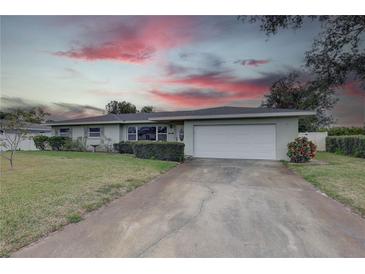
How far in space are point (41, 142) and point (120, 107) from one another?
891 inches

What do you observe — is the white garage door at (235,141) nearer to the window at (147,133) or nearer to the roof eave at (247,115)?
the roof eave at (247,115)

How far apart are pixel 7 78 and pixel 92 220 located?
7.96 metres

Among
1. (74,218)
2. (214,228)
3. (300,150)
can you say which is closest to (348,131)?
(300,150)

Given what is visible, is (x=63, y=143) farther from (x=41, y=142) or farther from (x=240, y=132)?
(x=240, y=132)

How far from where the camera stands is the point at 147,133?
54.5 ft

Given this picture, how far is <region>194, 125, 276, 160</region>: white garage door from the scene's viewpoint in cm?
1170

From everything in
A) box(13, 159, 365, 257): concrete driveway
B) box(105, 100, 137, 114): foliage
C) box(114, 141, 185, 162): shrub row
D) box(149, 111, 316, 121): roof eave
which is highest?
box(105, 100, 137, 114): foliage

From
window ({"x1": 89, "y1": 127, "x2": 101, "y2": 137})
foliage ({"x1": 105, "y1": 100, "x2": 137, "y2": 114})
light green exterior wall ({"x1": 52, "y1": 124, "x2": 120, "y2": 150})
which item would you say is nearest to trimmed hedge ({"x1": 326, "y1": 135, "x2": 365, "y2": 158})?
light green exterior wall ({"x1": 52, "y1": 124, "x2": 120, "y2": 150})

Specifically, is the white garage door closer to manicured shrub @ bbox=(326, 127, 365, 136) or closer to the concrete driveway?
the concrete driveway

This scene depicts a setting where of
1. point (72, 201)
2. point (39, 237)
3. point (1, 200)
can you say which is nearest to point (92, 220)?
point (39, 237)

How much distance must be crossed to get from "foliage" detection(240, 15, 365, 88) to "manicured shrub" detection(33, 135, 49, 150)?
18.3m

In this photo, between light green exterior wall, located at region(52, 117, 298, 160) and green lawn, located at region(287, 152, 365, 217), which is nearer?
green lawn, located at region(287, 152, 365, 217)
